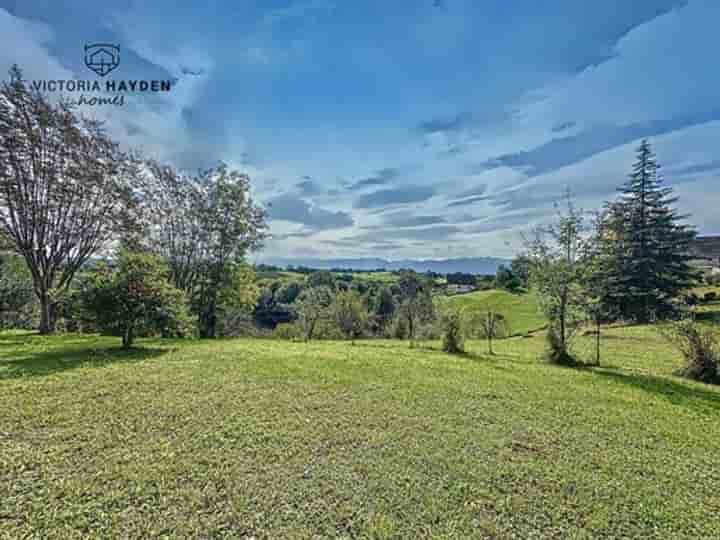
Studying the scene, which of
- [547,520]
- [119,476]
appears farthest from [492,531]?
[119,476]

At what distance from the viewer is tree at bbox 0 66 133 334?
11.5 meters

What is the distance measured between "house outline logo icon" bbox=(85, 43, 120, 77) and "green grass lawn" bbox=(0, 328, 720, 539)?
9.09m

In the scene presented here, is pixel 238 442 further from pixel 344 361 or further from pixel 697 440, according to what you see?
pixel 697 440

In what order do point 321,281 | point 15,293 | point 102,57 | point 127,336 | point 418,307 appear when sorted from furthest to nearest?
point 321,281, point 15,293, point 418,307, point 102,57, point 127,336

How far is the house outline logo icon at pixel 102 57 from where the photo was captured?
9.49 meters

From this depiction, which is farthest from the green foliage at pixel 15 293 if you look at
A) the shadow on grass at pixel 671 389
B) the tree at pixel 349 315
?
the shadow on grass at pixel 671 389

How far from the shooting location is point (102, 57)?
968cm

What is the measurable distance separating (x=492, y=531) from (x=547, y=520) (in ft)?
1.81

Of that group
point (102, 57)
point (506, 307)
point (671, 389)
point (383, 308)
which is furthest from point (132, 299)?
point (506, 307)

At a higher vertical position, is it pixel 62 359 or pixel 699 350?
pixel 699 350

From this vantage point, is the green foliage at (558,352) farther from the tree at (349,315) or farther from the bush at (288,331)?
the bush at (288,331)

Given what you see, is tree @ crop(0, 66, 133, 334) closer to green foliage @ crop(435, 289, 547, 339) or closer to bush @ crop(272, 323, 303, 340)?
bush @ crop(272, 323, 303, 340)

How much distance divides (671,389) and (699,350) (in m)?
1.90

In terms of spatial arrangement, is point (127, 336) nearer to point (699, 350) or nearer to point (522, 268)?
point (522, 268)
